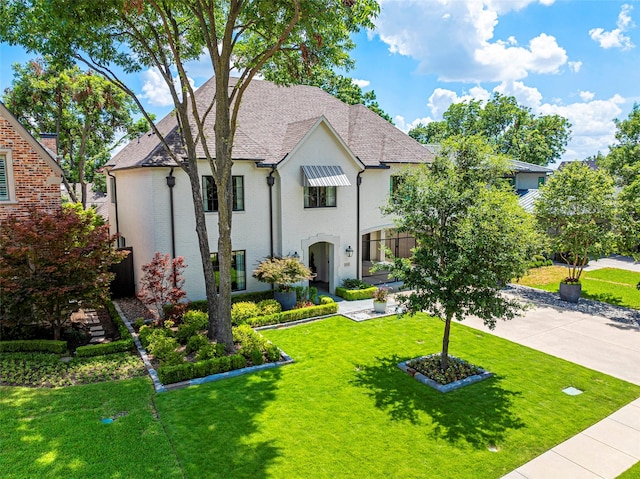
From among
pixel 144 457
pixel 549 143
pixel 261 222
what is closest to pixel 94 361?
pixel 144 457

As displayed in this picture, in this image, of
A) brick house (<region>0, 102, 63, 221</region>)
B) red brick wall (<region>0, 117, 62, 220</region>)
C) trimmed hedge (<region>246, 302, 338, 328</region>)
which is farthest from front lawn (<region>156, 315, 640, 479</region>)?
brick house (<region>0, 102, 63, 221</region>)

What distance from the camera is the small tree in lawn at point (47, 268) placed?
14766 mm

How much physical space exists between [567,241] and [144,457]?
921 inches

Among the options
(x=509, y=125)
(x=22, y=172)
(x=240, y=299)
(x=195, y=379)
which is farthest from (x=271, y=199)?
(x=509, y=125)

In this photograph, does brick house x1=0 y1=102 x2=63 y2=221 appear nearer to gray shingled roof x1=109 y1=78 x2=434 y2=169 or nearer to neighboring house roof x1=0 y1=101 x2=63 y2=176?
neighboring house roof x1=0 y1=101 x2=63 y2=176

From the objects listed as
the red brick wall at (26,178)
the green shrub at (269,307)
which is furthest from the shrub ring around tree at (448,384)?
the red brick wall at (26,178)

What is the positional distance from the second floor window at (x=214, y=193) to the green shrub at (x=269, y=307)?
16.1 feet

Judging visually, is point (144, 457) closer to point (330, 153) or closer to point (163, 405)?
point (163, 405)

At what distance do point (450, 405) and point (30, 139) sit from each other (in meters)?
18.7

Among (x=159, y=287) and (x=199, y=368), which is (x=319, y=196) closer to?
(x=159, y=287)

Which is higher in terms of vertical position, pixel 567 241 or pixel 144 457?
pixel 567 241

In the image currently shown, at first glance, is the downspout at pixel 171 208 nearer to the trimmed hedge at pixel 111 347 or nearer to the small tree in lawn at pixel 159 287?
the small tree in lawn at pixel 159 287

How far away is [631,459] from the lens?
→ 1020 cm

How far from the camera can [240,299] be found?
2100 cm
